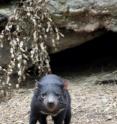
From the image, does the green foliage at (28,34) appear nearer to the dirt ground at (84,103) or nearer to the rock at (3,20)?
the rock at (3,20)

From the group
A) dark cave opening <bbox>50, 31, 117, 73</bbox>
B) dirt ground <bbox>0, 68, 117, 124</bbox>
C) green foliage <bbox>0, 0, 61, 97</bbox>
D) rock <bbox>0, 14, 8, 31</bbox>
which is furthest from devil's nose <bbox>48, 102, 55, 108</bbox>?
dark cave opening <bbox>50, 31, 117, 73</bbox>

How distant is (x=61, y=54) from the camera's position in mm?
7066

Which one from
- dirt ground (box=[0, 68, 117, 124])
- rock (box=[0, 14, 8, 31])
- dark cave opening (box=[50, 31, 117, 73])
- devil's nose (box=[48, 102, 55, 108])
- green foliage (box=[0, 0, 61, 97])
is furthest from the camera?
dark cave opening (box=[50, 31, 117, 73])

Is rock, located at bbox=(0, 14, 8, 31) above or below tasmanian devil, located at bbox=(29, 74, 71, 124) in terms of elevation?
above

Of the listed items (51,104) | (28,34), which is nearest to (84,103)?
(28,34)

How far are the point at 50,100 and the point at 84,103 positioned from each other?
5.27ft

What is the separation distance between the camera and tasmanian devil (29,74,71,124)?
12.9ft

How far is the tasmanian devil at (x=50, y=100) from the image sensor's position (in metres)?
3.94

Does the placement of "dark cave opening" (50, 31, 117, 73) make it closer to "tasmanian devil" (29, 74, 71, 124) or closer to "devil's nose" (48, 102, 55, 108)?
"tasmanian devil" (29, 74, 71, 124)

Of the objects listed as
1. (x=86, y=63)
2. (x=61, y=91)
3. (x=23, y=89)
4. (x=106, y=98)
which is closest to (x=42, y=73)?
(x=23, y=89)

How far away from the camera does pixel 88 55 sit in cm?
710

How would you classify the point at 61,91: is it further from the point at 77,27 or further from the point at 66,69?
the point at 66,69

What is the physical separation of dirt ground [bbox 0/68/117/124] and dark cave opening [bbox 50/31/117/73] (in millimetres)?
534

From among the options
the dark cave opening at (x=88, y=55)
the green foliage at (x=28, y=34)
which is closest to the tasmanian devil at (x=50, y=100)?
the green foliage at (x=28, y=34)
